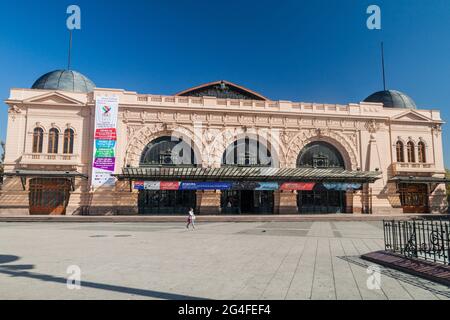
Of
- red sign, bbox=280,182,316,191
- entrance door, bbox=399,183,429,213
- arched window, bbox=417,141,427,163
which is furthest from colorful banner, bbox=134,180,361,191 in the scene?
arched window, bbox=417,141,427,163

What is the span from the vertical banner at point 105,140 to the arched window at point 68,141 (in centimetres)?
282

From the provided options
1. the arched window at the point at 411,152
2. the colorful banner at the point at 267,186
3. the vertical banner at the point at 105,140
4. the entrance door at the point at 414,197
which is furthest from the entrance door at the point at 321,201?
the vertical banner at the point at 105,140

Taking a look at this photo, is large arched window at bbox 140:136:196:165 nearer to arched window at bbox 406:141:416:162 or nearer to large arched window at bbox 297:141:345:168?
large arched window at bbox 297:141:345:168

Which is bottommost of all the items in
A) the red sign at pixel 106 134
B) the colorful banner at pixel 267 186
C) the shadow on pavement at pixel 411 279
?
the shadow on pavement at pixel 411 279

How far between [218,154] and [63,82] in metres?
20.4

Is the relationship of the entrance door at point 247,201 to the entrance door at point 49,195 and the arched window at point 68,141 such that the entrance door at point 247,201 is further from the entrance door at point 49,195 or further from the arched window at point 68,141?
the arched window at point 68,141

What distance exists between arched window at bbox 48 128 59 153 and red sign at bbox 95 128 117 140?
4.35 metres

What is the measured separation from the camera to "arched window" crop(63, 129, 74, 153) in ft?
103

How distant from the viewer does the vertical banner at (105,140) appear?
3075 centimetres

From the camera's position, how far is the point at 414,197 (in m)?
36.0

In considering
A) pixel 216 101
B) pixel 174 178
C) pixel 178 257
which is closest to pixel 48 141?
pixel 174 178

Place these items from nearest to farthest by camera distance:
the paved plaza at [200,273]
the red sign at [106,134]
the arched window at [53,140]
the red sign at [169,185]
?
the paved plaza at [200,273]
the red sign at [169,185]
the arched window at [53,140]
the red sign at [106,134]
